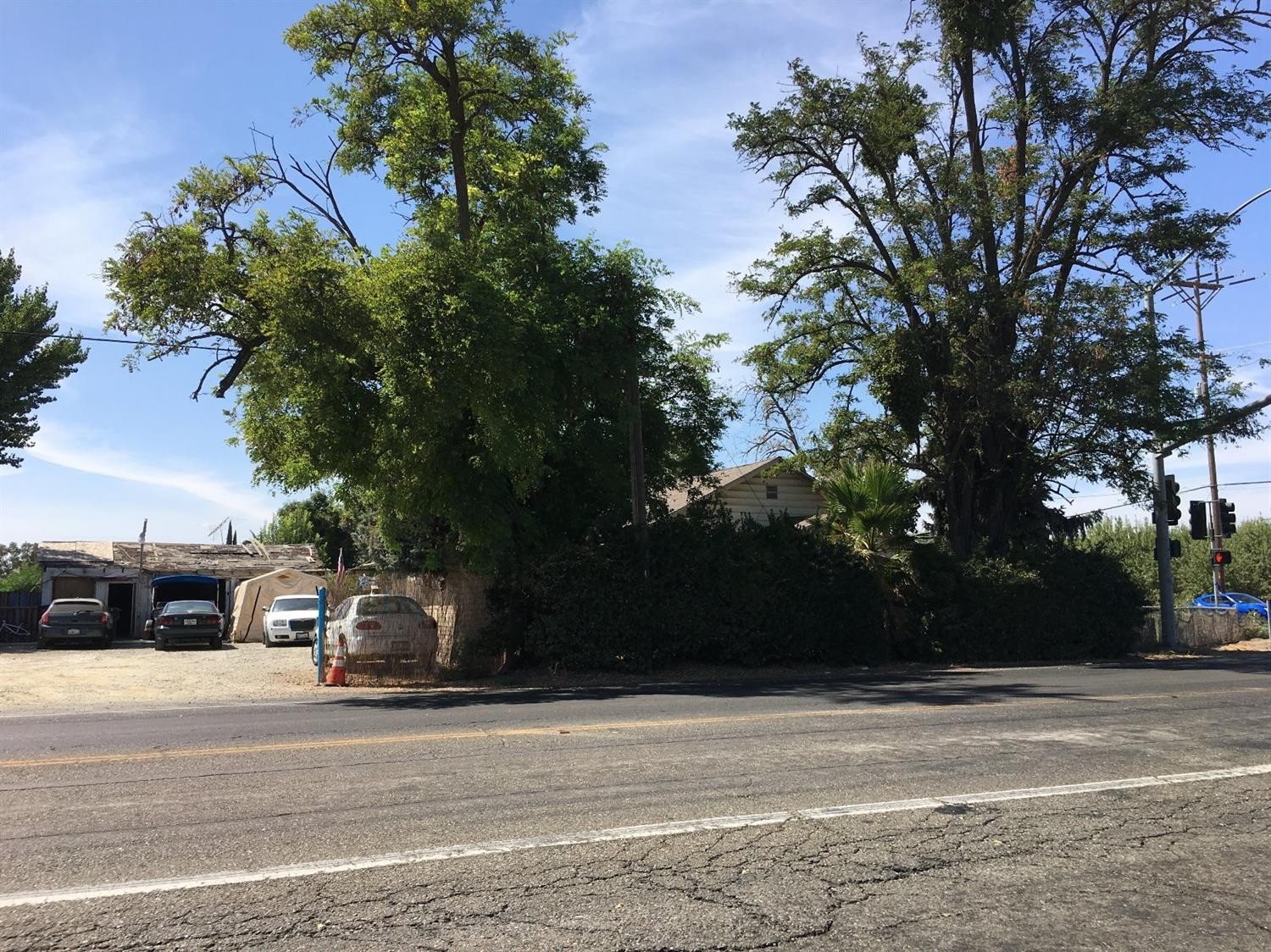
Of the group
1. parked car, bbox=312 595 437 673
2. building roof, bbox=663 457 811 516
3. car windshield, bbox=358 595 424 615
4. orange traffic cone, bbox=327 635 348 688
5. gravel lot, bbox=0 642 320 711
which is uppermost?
building roof, bbox=663 457 811 516

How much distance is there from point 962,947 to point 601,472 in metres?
14.7

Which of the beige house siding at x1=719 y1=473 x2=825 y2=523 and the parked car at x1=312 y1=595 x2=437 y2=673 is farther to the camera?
the beige house siding at x1=719 y1=473 x2=825 y2=523

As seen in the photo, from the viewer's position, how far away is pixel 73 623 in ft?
92.2

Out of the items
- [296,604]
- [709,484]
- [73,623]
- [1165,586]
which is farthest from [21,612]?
[1165,586]

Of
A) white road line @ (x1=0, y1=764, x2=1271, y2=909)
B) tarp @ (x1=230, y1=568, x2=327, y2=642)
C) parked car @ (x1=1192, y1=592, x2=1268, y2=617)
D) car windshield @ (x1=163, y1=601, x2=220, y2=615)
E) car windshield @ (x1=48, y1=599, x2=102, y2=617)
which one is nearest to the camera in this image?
white road line @ (x1=0, y1=764, x2=1271, y2=909)

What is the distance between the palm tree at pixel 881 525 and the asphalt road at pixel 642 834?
969 cm

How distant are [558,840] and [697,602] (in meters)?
12.7

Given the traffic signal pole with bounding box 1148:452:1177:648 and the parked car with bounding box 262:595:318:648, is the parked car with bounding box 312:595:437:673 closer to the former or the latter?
the parked car with bounding box 262:595:318:648

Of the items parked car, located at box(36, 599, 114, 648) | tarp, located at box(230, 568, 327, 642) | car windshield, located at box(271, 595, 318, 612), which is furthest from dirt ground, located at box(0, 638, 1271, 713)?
tarp, located at box(230, 568, 327, 642)

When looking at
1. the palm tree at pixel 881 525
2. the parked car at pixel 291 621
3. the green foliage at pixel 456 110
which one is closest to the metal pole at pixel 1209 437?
the palm tree at pixel 881 525

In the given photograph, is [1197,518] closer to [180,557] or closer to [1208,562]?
[1208,562]

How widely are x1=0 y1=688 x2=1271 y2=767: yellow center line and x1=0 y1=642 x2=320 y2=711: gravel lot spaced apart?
6184 millimetres

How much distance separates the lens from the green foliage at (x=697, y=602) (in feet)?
A: 57.5

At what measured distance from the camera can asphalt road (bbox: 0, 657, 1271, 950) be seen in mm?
4398
